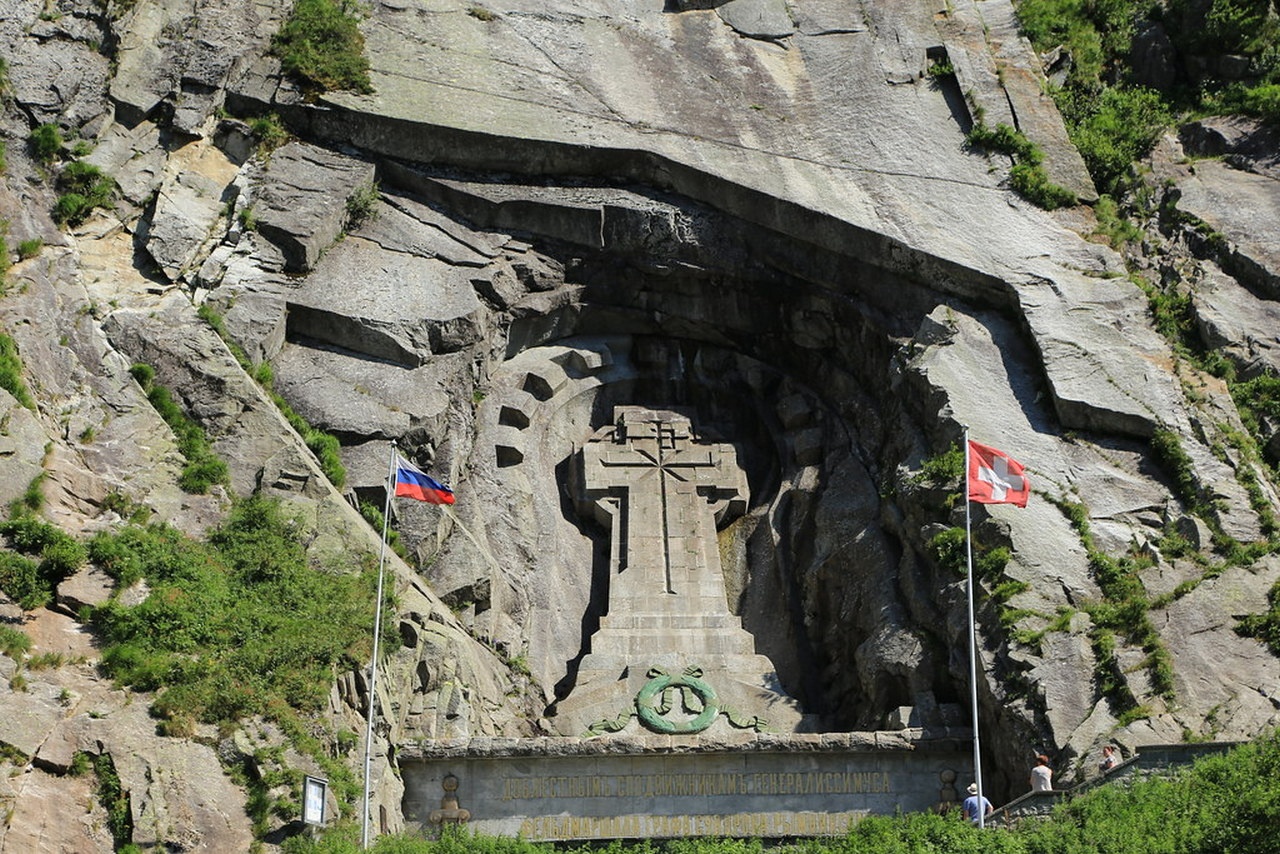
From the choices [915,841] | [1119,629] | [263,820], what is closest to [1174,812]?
[915,841]

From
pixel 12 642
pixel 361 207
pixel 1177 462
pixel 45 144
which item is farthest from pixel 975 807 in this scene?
pixel 45 144

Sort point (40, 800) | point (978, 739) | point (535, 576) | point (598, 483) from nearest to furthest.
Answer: point (40, 800)
point (978, 739)
point (535, 576)
point (598, 483)

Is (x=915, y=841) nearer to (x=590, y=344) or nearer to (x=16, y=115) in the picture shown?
(x=590, y=344)

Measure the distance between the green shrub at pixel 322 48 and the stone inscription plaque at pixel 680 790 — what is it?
14.7m

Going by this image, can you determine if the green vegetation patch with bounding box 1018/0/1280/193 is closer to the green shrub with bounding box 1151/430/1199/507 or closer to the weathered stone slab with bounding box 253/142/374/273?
the green shrub with bounding box 1151/430/1199/507

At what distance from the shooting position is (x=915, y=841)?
19.8 m

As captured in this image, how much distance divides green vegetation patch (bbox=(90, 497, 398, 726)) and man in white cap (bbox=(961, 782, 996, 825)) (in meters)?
8.22

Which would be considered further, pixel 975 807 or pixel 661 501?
pixel 661 501

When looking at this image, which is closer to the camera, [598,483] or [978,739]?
[978,739]

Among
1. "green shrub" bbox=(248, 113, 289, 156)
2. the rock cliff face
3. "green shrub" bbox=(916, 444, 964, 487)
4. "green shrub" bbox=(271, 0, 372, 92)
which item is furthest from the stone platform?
"green shrub" bbox=(271, 0, 372, 92)

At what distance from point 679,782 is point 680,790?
0.36ft

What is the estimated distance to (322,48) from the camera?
107 feet

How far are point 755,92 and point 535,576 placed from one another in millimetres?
11540

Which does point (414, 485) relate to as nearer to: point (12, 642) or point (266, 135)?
point (12, 642)
